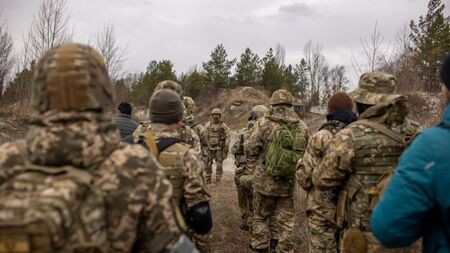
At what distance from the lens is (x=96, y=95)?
1.86 m

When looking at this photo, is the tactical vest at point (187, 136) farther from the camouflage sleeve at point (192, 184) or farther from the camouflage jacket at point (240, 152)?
the camouflage jacket at point (240, 152)

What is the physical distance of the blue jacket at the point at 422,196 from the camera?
2.07 meters

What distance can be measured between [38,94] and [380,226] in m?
1.71

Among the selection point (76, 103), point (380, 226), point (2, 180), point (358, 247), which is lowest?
point (358, 247)

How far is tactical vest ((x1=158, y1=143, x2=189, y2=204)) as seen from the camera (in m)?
3.35

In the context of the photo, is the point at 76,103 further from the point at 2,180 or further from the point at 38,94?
the point at 2,180

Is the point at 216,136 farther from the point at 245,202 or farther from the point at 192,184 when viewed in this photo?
the point at 192,184

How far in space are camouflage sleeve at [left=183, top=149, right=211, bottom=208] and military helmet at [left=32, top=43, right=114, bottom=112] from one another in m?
1.54

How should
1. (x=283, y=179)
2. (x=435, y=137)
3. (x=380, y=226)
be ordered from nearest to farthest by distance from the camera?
(x=435, y=137)
(x=380, y=226)
(x=283, y=179)

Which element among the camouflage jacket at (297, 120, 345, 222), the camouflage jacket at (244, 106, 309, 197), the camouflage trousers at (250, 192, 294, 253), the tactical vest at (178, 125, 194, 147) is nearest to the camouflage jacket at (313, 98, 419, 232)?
the camouflage jacket at (297, 120, 345, 222)

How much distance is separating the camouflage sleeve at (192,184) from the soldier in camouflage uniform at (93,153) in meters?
1.44

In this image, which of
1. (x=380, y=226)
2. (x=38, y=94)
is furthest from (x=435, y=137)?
(x=38, y=94)

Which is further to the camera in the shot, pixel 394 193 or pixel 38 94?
pixel 394 193

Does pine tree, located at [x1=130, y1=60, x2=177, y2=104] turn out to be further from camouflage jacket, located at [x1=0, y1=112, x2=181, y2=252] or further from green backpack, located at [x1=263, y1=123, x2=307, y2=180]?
camouflage jacket, located at [x1=0, y1=112, x2=181, y2=252]
